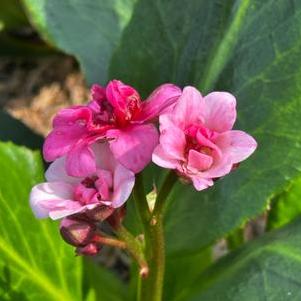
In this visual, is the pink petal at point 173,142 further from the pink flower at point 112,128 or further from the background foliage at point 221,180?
the background foliage at point 221,180

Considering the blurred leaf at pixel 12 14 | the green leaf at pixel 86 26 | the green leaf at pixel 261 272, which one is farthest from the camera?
the blurred leaf at pixel 12 14

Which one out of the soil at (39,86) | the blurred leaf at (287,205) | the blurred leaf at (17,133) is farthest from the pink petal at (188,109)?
the soil at (39,86)

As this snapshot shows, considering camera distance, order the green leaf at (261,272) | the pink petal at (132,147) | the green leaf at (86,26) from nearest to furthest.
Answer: the pink petal at (132,147) < the green leaf at (261,272) < the green leaf at (86,26)

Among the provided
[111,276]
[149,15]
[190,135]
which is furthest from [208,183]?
[111,276]

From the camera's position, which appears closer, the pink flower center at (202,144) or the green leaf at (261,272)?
the pink flower center at (202,144)

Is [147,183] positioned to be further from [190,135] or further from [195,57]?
[190,135]

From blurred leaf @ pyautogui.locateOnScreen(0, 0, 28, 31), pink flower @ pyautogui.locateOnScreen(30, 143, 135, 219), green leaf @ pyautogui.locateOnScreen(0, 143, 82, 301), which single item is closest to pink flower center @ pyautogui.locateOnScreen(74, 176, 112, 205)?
pink flower @ pyautogui.locateOnScreen(30, 143, 135, 219)

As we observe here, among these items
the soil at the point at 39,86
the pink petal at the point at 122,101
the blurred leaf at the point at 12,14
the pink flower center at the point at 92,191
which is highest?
the pink petal at the point at 122,101
